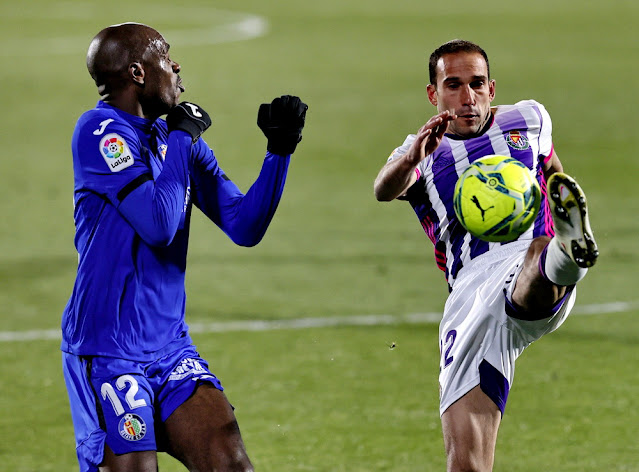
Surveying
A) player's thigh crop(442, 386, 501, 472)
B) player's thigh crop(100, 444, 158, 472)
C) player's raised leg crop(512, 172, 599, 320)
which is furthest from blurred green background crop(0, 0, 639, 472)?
player's thigh crop(100, 444, 158, 472)

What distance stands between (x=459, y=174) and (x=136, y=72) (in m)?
1.73

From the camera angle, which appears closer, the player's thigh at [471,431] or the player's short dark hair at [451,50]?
the player's thigh at [471,431]

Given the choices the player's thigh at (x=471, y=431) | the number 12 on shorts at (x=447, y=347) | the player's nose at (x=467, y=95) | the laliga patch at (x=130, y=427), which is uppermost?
the player's nose at (x=467, y=95)

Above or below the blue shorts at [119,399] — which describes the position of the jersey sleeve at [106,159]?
above

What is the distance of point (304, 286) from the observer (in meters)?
11.9

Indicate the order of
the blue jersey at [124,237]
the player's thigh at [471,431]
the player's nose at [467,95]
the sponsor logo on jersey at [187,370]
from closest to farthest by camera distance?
the blue jersey at [124,237] < the sponsor logo on jersey at [187,370] < the player's thigh at [471,431] < the player's nose at [467,95]

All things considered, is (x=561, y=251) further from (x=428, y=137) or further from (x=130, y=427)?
(x=130, y=427)

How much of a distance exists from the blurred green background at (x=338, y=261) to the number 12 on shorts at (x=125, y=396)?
248cm

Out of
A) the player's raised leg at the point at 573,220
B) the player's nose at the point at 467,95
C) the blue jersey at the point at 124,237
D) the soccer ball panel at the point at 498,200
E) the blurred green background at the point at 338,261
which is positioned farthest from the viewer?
the blurred green background at the point at 338,261

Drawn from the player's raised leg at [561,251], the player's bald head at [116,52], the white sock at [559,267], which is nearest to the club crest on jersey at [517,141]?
the player's raised leg at [561,251]

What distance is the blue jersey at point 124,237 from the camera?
16.6 ft

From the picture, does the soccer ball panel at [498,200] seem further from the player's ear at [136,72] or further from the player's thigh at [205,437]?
the player's ear at [136,72]

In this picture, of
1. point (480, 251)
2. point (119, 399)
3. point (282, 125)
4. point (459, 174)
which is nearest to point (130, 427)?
point (119, 399)

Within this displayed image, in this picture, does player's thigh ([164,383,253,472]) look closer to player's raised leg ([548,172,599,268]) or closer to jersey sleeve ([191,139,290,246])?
jersey sleeve ([191,139,290,246])
